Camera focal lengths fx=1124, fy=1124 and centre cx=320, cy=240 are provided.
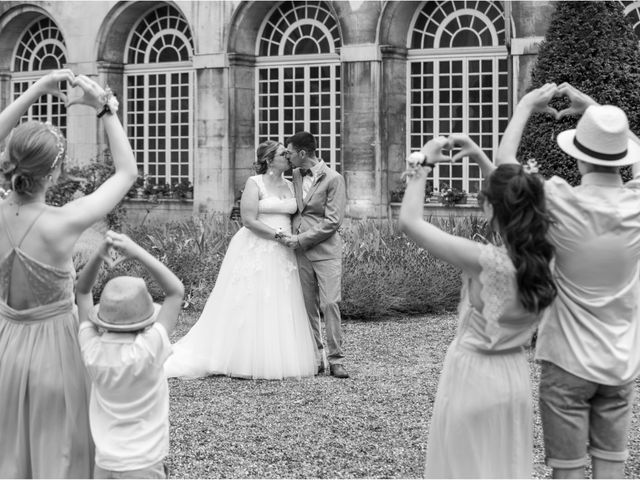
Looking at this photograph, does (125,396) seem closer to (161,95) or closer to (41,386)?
(41,386)

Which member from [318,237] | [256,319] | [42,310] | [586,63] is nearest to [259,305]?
[256,319]

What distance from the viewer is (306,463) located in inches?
229

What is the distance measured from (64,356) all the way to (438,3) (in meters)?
14.0

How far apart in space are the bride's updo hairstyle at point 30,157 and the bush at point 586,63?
658 centimetres

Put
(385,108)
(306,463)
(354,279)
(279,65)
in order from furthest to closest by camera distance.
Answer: (279,65)
(385,108)
(354,279)
(306,463)

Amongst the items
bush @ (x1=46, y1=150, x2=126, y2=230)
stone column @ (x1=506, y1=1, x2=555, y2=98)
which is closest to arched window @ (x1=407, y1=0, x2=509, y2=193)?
stone column @ (x1=506, y1=1, x2=555, y2=98)

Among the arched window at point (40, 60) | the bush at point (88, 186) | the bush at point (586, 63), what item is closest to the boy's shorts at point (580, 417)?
the bush at point (586, 63)

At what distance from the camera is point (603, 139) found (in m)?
4.14

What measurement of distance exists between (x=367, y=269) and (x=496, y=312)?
815 centimetres

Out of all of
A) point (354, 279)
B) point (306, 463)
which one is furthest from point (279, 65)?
point (306, 463)

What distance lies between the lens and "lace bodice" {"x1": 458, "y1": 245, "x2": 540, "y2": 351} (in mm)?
3848

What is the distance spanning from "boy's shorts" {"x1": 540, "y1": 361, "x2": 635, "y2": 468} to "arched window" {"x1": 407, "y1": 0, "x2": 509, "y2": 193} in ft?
42.0

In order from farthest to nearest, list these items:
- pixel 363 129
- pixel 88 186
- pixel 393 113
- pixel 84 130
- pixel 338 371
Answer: pixel 84 130 → pixel 393 113 → pixel 363 129 → pixel 88 186 → pixel 338 371

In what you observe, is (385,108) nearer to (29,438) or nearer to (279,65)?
(279,65)
